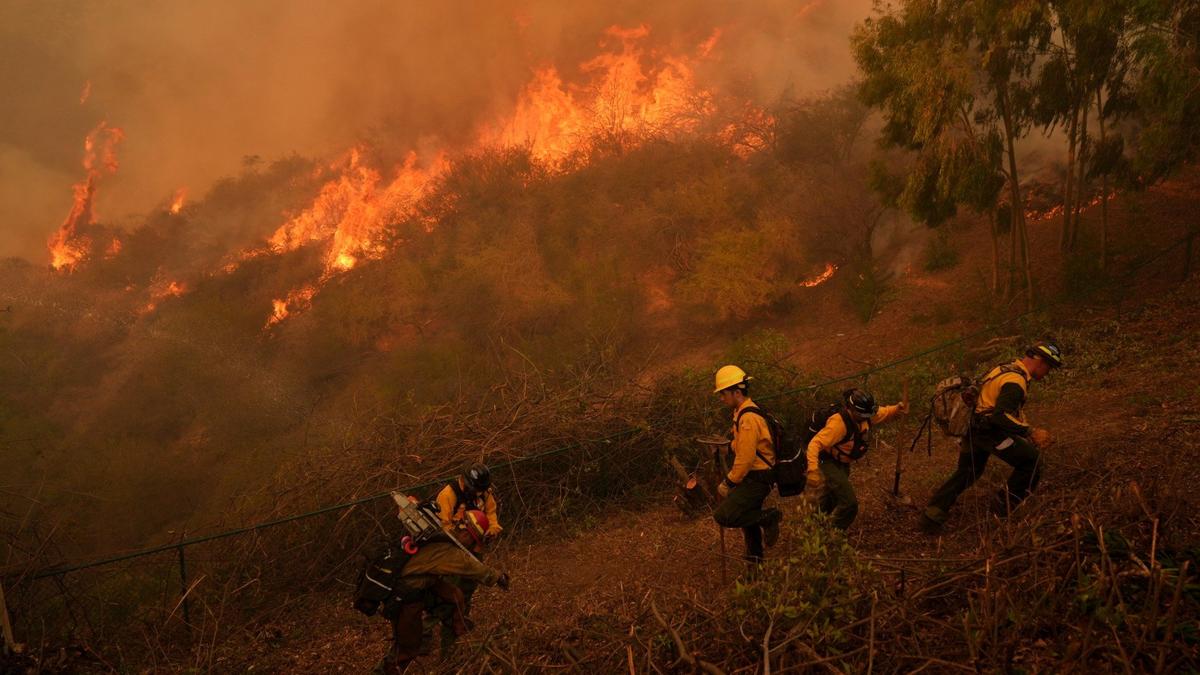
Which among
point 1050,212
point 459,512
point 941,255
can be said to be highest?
point 459,512

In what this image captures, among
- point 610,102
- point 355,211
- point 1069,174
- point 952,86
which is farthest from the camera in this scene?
point 355,211

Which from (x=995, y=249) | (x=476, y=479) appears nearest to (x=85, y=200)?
(x=476, y=479)

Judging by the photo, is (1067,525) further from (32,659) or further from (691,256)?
(691,256)

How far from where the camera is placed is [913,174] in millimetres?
12203

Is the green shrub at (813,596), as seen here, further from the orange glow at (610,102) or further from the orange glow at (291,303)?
the orange glow at (291,303)

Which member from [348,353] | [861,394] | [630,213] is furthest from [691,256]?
[861,394]

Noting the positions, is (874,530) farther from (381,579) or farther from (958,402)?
(381,579)

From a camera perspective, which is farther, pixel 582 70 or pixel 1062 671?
pixel 582 70

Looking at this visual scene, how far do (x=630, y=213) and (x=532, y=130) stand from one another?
11.0 meters

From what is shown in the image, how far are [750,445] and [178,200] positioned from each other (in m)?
43.7

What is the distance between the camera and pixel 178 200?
126ft

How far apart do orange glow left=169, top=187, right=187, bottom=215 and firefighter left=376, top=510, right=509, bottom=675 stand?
40953mm

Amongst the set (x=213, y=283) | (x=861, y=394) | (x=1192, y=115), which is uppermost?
(x=213, y=283)

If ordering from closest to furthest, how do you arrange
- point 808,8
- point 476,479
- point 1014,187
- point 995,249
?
point 476,479 → point 1014,187 → point 995,249 → point 808,8
